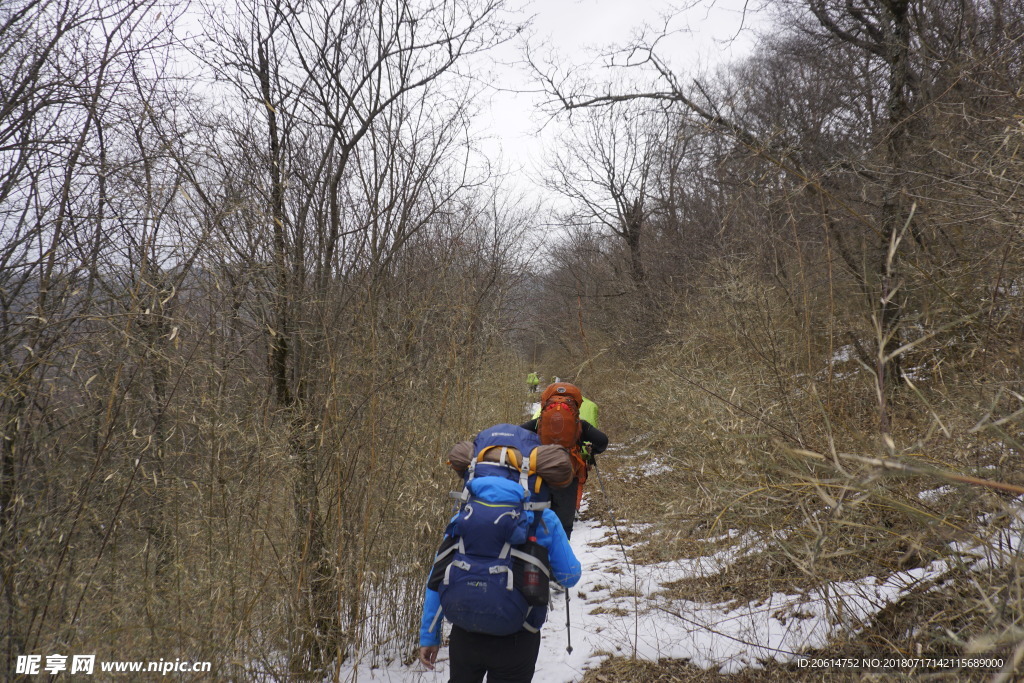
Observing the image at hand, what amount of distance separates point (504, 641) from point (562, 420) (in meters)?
2.31

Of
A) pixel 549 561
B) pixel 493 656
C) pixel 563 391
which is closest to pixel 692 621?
pixel 549 561

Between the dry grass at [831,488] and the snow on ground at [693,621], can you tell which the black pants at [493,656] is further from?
the snow on ground at [693,621]

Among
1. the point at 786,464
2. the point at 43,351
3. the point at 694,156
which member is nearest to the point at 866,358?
the point at 786,464

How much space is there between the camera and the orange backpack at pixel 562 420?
4.63 metres

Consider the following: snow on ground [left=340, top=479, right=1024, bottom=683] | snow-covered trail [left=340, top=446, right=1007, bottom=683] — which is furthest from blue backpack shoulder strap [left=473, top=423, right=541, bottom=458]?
snow-covered trail [left=340, top=446, right=1007, bottom=683]

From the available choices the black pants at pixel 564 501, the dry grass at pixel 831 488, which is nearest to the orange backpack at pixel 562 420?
the black pants at pixel 564 501

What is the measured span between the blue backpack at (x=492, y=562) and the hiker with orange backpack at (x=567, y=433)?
2.04m

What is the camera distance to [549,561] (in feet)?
8.51

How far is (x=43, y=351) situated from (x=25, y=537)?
3.00ft

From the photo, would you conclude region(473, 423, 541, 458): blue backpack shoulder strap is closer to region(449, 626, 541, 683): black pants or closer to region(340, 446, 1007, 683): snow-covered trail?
region(449, 626, 541, 683): black pants

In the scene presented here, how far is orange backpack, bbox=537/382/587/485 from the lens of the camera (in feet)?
15.2

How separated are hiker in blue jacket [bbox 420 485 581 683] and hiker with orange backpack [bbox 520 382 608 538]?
1972 millimetres

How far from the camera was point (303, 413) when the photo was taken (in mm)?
3426

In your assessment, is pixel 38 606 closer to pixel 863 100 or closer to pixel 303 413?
pixel 303 413
